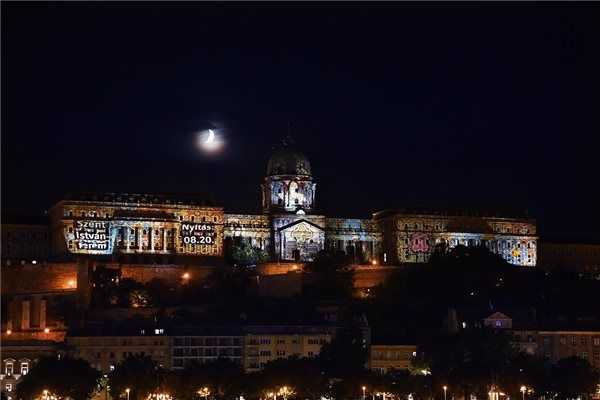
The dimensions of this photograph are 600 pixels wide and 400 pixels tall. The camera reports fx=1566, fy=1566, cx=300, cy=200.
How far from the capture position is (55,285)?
136 metres

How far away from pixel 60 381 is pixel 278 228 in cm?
5588

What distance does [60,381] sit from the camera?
102 metres

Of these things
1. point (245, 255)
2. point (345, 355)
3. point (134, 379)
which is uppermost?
point (245, 255)

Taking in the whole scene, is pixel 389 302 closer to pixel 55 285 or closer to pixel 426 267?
pixel 426 267

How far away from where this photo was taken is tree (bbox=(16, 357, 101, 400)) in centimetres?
10144

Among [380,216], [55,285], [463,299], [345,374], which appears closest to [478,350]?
[345,374]

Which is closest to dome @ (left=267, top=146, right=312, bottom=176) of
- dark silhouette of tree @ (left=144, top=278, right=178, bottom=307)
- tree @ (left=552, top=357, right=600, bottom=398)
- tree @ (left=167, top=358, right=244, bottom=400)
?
dark silhouette of tree @ (left=144, top=278, right=178, bottom=307)

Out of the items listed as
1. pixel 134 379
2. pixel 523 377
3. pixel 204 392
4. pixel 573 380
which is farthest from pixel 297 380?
pixel 573 380

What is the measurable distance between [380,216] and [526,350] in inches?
1582

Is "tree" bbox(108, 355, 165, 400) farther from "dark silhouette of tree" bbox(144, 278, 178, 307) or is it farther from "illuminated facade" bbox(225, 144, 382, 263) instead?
"illuminated facade" bbox(225, 144, 382, 263)

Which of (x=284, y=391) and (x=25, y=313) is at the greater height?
(x=25, y=313)

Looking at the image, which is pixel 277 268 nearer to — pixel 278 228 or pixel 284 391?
pixel 278 228

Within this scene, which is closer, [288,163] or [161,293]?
[161,293]

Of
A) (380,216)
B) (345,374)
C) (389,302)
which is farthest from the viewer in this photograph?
(380,216)
